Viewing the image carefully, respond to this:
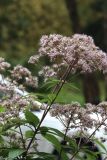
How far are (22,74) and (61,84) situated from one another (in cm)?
86

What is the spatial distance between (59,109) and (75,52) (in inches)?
18.9

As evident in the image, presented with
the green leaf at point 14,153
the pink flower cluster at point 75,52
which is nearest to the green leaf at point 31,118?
the green leaf at point 14,153

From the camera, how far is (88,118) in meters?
5.41

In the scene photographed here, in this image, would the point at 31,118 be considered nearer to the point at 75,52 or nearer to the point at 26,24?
the point at 75,52

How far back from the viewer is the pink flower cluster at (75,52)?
5.20 meters

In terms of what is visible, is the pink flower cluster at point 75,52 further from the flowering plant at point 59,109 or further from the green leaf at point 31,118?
the green leaf at point 31,118

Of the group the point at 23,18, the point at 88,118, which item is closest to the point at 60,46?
the point at 88,118

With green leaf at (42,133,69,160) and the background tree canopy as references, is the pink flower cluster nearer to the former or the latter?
green leaf at (42,133,69,160)

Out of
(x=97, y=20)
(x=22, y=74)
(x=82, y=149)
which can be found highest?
(x=97, y=20)

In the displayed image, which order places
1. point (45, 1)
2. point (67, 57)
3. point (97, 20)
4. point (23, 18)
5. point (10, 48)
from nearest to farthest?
1. point (67, 57)
2. point (23, 18)
3. point (10, 48)
4. point (45, 1)
5. point (97, 20)

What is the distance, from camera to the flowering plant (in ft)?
17.2

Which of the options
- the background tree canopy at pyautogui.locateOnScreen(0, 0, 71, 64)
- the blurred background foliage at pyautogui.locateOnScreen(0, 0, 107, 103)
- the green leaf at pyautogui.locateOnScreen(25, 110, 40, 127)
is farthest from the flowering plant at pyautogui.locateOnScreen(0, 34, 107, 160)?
the background tree canopy at pyautogui.locateOnScreen(0, 0, 71, 64)

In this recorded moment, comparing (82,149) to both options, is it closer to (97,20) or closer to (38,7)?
(38,7)

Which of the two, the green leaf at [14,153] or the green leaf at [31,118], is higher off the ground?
the green leaf at [31,118]
